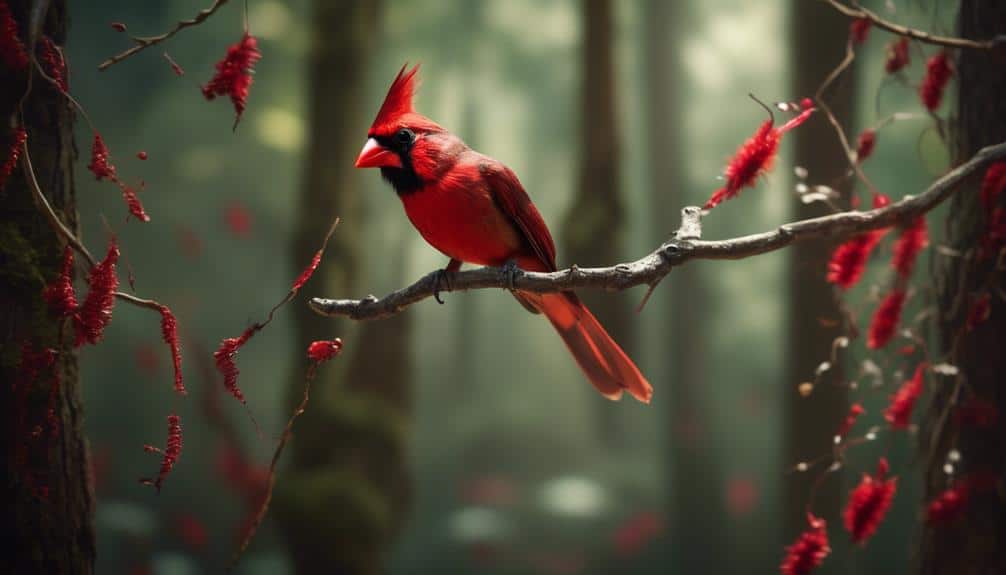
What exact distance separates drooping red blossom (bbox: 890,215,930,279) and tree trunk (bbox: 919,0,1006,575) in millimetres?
78

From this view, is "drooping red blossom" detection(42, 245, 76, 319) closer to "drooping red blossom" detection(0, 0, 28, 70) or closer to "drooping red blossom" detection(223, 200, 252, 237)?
"drooping red blossom" detection(0, 0, 28, 70)

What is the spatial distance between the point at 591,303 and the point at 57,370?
2666 millimetres

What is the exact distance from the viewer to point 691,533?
5207mm

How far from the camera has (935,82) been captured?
1871 mm

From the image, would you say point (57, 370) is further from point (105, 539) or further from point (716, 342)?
point (716, 342)

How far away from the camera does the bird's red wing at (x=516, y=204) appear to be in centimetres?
192

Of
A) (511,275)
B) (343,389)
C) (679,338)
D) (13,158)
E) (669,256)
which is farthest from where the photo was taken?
(679,338)

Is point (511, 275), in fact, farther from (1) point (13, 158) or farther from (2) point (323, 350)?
(1) point (13, 158)

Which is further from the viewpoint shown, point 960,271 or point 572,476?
point 572,476

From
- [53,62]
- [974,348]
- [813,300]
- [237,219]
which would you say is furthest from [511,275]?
[237,219]

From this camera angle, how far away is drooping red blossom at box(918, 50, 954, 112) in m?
1.87

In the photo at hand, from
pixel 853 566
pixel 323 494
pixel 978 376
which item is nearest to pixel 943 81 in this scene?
pixel 978 376

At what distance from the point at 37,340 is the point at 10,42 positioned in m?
0.44

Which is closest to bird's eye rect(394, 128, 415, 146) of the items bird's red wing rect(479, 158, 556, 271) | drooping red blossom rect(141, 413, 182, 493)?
bird's red wing rect(479, 158, 556, 271)
